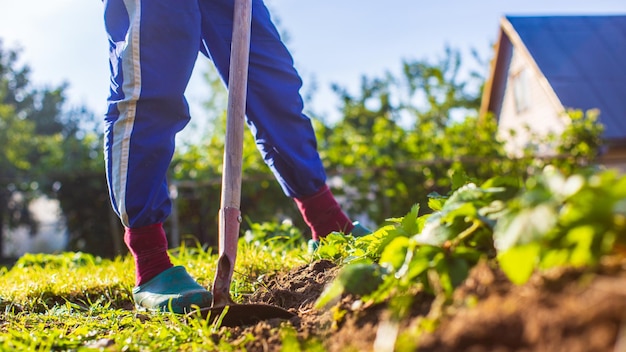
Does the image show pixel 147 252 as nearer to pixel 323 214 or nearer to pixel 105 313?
pixel 105 313

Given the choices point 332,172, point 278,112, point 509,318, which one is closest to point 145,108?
point 278,112

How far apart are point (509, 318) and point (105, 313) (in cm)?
159

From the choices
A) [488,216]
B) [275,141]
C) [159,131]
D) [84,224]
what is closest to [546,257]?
[488,216]

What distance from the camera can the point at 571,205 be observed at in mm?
1035

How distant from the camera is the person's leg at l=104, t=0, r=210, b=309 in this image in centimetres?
215

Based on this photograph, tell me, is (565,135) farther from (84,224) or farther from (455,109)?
(455,109)

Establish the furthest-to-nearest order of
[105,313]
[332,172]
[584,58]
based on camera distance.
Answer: [584,58]
[332,172]
[105,313]

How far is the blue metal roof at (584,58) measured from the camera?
50.0 feet

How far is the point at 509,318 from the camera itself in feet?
3.10

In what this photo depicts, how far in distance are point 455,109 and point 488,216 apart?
3102cm

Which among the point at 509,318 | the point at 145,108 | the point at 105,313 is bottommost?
the point at 105,313

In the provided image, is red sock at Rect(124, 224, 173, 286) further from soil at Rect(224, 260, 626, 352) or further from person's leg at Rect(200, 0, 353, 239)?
soil at Rect(224, 260, 626, 352)

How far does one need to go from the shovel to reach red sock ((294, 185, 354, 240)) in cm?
74

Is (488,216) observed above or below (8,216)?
above
